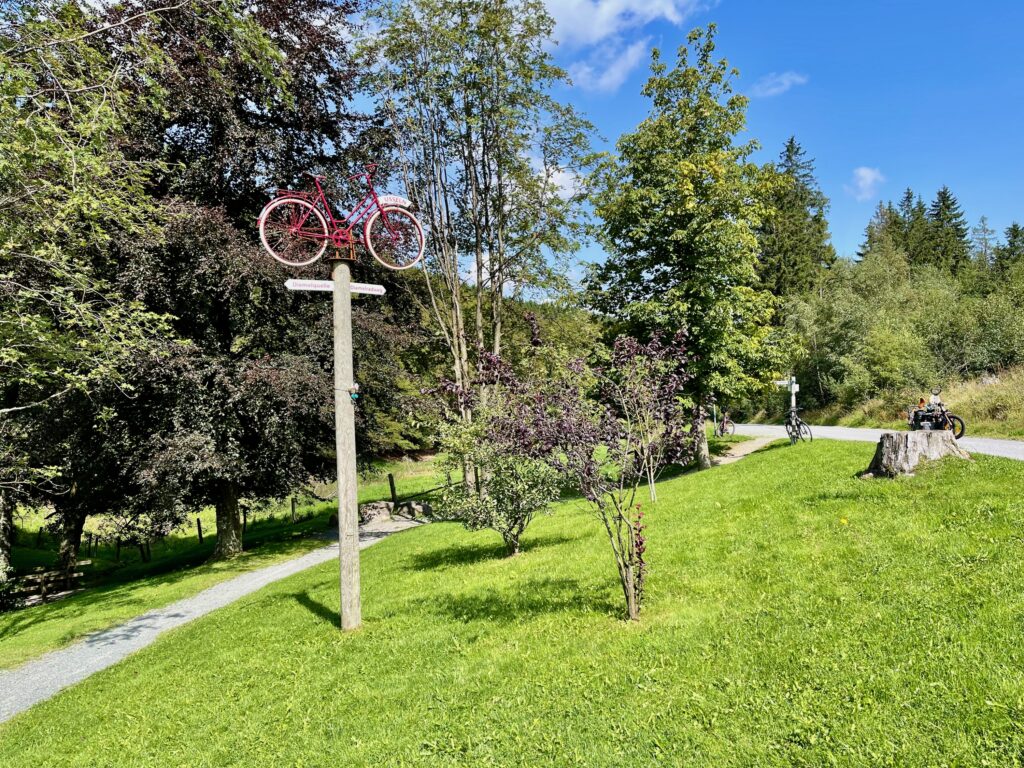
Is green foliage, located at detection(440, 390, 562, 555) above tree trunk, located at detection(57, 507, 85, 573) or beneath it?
above

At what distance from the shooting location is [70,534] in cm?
1598

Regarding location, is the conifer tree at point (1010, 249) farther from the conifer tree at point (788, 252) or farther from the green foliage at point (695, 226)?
the green foliage at point (695, 226)

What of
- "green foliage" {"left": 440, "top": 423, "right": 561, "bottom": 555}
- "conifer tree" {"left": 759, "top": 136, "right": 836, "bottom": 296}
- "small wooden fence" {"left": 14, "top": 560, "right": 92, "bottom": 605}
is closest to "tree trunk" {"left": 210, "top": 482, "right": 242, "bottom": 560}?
"small wooden fence" {"left": 14, "top": 560, "right": 92, "bottom": 605}

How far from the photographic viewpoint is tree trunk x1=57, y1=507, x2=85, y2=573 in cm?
1562

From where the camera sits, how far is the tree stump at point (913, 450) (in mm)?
8625

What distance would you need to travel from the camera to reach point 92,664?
8344mm

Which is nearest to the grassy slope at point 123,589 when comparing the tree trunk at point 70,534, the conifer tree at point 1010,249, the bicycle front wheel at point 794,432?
the tree trunk at point 70,534

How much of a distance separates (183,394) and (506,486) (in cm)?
882

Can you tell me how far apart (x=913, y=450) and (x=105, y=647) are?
14190 millimetres

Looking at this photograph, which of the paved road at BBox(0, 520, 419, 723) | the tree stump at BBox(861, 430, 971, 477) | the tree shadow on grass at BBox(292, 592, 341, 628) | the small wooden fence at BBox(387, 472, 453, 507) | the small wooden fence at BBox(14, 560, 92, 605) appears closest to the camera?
the paved road at BBox(0, 520, 419, 723)

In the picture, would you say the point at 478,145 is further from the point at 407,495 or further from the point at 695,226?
the point at 407,495

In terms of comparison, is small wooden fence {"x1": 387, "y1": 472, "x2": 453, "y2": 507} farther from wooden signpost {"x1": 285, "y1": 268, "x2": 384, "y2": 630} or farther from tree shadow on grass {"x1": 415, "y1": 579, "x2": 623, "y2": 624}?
wooden signpost {"x1": 285, "y1": 268, "x2": 384, "y2": 630}

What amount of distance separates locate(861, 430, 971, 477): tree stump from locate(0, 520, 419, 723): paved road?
12.9 m

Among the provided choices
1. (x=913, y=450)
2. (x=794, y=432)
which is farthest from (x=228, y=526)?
(x=794, y=432)
